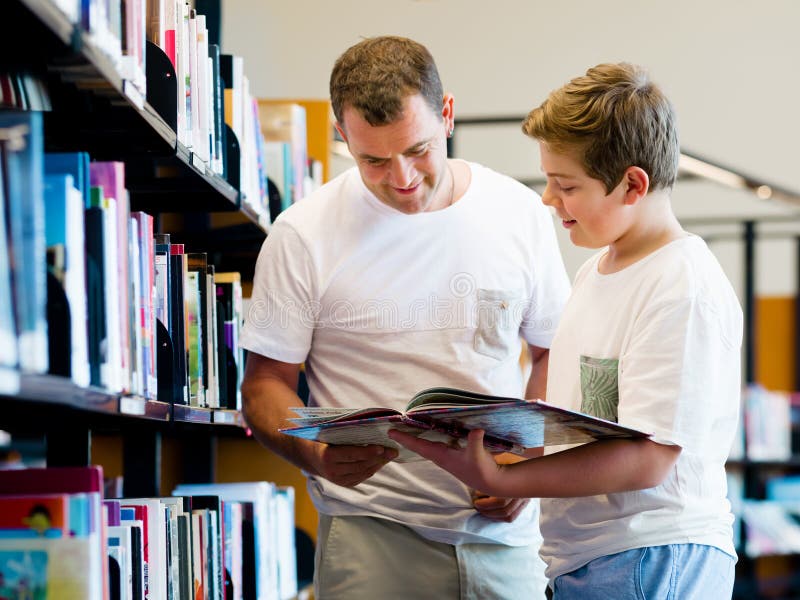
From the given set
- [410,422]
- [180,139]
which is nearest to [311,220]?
[180,139]

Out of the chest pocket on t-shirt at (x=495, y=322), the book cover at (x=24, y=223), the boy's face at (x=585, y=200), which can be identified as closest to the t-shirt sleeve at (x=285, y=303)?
the chest pocket on t-shirt at (x=495, y=322)

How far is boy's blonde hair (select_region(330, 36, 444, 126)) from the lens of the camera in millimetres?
1604

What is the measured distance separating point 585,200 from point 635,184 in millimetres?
69

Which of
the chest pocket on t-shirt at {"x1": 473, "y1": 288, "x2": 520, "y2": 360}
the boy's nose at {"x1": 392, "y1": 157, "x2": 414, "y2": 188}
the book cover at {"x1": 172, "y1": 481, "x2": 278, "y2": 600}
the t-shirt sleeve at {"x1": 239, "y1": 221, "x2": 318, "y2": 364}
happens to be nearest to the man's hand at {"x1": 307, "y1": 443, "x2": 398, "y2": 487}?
the t-shirt sleeve at {"x1": 239, "y1": 221, "x2": 318, "y2": 364}

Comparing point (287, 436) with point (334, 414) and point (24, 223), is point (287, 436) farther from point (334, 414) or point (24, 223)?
point (24, 223)

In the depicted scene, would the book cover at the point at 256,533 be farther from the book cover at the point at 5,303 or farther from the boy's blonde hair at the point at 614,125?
the book cover at the point at 5,303

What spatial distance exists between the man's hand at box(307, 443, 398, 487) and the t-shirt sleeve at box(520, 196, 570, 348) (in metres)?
0.45

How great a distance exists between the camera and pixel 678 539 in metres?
1.27

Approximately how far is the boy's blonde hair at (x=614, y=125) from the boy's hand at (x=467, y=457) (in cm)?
39

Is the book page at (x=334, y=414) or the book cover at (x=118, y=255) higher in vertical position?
the book cover at (x=118, y=255)

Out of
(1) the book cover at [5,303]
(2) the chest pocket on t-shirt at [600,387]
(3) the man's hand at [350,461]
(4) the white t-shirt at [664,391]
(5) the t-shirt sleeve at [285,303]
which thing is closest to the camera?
(1) the book cover at [5,303]

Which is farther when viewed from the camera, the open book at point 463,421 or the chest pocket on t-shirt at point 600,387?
the chest pocket on t-shirt at point 600,387

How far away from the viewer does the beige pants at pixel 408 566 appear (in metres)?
1.68

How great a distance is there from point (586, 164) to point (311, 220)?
55 centimetres
